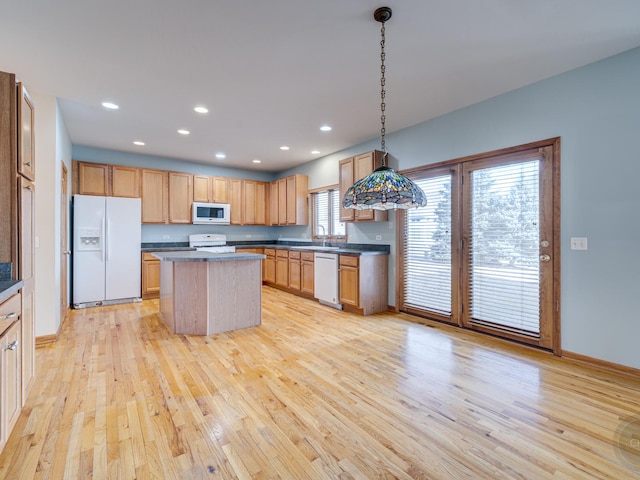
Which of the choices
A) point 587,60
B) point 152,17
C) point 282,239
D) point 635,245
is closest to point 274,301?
point 282,239

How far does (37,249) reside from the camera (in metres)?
3.33

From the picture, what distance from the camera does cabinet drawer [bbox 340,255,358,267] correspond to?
176 inches

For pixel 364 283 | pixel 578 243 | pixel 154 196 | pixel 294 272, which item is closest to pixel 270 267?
pixel 294 272

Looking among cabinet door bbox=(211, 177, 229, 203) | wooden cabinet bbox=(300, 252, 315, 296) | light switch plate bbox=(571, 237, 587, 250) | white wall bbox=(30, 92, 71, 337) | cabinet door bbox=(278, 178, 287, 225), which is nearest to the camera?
light switch plate bbox=(571, 237, 587, 250)

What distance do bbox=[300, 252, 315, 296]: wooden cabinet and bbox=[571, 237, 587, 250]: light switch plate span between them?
3538 mm

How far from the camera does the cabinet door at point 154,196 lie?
226 inches

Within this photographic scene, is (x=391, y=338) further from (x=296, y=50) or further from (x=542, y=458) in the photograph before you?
(x=296, y=50)

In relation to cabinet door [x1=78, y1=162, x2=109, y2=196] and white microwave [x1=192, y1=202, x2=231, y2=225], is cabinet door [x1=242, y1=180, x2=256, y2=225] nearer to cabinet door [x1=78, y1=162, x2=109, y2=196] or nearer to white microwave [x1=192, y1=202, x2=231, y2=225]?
white microwave [x1=192, y1=202, x2=231, y2=225]

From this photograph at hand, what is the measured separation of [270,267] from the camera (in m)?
6.79

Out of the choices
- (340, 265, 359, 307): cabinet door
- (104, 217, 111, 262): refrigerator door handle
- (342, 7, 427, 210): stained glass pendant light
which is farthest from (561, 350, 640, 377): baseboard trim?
(104, 217, 111, 262): refrigerator door handle

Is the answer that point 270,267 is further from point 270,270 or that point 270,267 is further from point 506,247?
point 506,247

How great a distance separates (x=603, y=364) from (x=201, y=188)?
6.54 metres

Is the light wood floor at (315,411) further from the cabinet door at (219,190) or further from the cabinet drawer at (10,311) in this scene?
the cabinet door at (219,190)

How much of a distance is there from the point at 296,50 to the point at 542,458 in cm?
317
